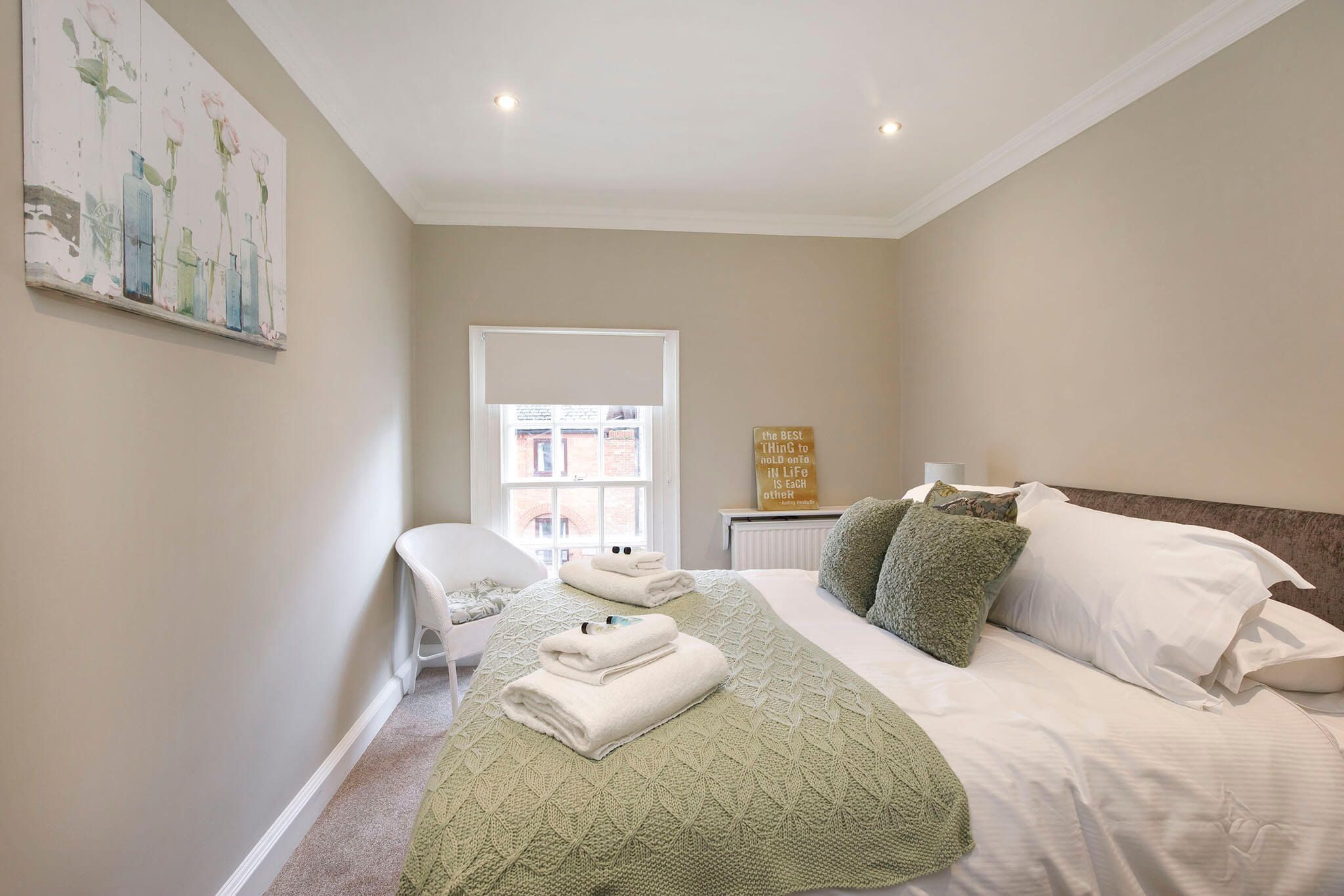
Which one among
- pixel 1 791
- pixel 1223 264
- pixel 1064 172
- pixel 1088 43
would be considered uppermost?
pixel 1088 43

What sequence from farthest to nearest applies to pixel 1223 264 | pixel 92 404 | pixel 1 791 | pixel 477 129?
pixel 477 129 → pixel 1223 264 → pixel 92 404 → pixel 1 791

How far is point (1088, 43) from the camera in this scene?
214 cm

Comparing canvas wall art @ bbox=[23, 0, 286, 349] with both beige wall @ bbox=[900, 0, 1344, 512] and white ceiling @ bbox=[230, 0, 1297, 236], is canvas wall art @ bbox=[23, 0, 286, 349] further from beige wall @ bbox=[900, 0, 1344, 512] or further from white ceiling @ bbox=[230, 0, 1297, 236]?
beige wall @ bbox=[900, 0, 1344, 512]

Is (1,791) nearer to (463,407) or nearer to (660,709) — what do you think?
(660,709)

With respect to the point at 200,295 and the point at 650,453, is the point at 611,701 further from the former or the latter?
the point at 650,453

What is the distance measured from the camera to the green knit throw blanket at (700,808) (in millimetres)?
1016

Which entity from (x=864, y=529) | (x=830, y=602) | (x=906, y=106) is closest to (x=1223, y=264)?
(x=906, y=106)

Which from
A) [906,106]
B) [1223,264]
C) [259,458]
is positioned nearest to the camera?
[259,458]

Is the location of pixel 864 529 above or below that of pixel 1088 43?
below

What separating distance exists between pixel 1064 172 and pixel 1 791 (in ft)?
11.8

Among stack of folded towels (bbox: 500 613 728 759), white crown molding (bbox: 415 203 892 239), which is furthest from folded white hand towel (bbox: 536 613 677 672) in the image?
white crown molding (bbox: 415 203 892 239)

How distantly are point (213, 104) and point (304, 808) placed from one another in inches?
85.1

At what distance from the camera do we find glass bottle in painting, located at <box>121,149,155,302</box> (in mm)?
1319

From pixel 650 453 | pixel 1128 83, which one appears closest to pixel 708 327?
pixel 650 453
